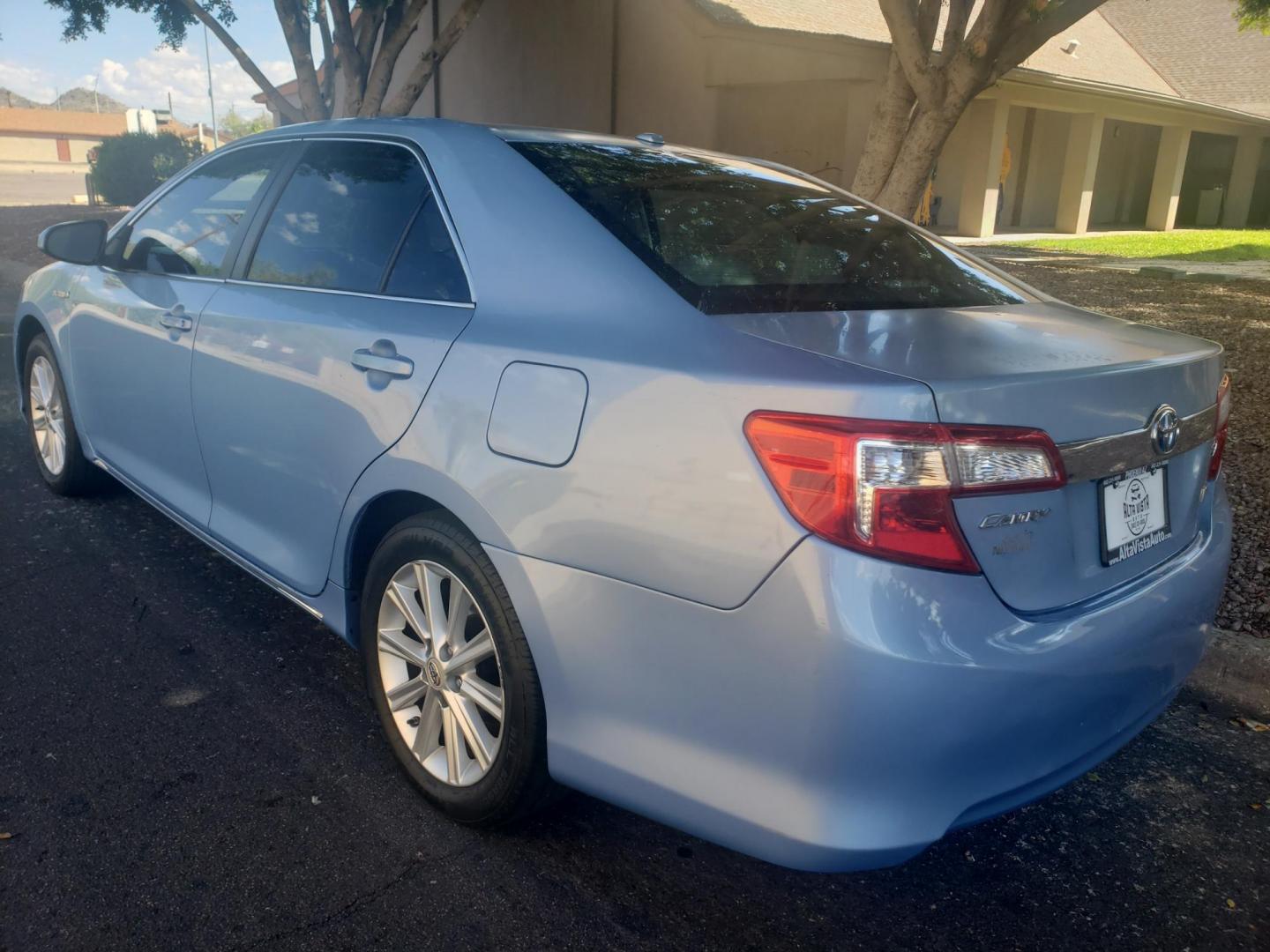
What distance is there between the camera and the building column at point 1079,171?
22.3 metres

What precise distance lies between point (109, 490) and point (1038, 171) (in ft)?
78.7

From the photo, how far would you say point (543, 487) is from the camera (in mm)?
2236

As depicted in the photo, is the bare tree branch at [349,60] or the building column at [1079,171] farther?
the building column at [1079,171]

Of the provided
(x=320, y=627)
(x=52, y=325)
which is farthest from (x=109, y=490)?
(x=320, y=627)

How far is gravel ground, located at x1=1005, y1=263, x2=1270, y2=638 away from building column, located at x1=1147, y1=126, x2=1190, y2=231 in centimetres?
1331

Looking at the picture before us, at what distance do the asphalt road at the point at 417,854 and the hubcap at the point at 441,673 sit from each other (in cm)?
20

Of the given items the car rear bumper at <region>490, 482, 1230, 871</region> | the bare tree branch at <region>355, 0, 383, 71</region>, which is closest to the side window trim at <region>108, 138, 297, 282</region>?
the car rear bumper at <region>490, 482, 1230, 871</region>

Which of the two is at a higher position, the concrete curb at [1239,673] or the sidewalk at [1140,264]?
the sidewalk at [1140,264]

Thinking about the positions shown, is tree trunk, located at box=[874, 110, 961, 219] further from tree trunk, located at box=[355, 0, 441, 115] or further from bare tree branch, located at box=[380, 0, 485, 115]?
tree trunk, located at box=[355, 0, 441, 115]

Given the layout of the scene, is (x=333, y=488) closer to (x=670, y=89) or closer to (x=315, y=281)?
(x=315, y=281)

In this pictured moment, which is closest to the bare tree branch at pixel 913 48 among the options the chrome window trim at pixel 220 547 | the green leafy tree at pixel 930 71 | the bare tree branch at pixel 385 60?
the green leafy tree at pixel 930 71

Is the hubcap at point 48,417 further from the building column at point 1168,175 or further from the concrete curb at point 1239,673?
the building column at point 1168,175

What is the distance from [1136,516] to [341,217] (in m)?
2.31

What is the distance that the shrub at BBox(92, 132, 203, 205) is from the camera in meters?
26.6
